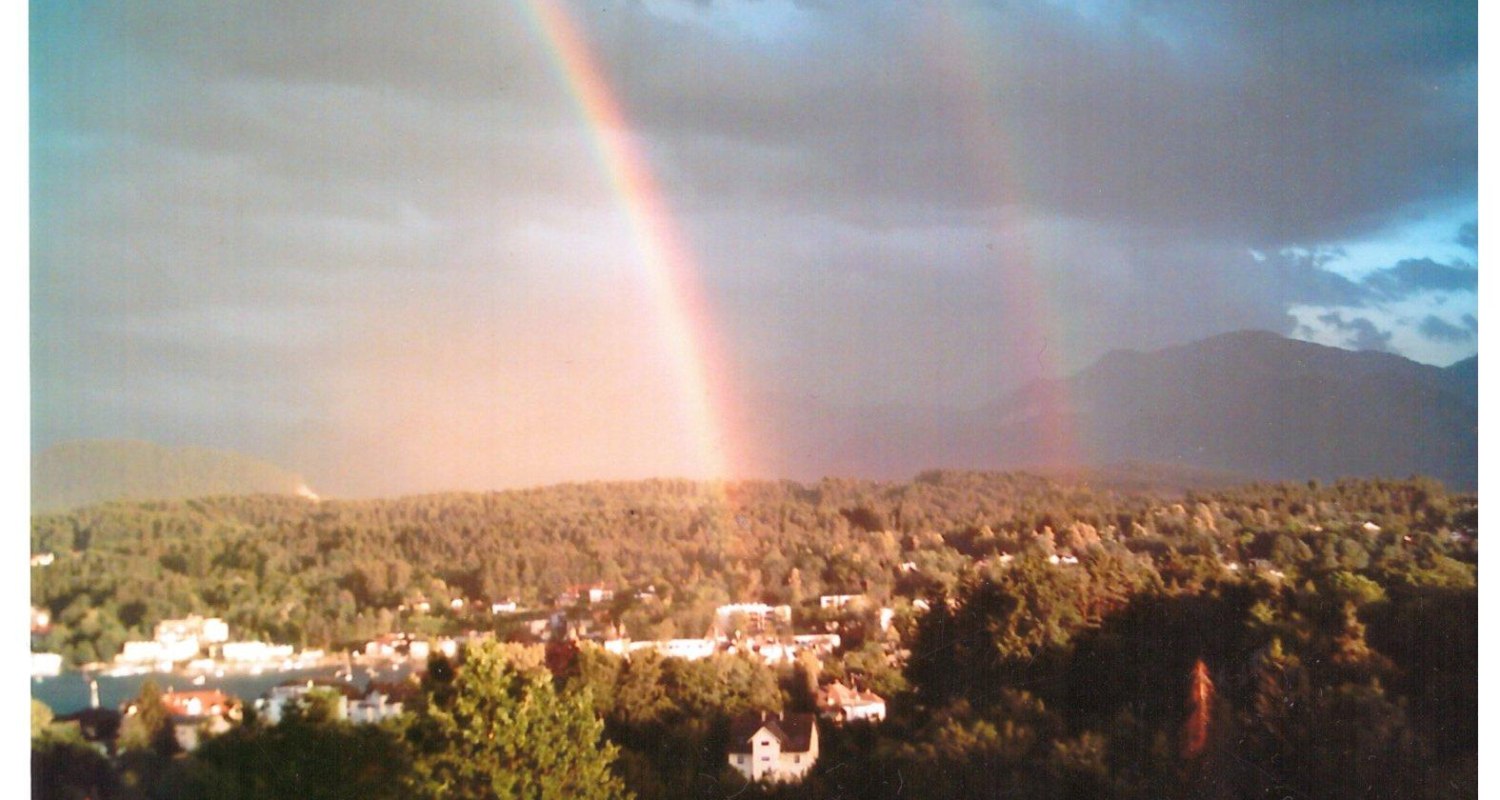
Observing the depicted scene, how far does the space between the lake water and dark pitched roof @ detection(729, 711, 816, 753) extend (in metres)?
2.22

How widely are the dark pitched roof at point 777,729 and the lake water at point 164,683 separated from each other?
2.22 m

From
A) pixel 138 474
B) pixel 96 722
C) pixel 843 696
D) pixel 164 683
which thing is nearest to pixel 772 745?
pixel 843 696

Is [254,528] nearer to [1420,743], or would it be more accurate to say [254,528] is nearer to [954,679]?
[954,679]

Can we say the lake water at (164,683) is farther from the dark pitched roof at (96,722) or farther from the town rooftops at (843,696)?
the town rooftops at (843,696)

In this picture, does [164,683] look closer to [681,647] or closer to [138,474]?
[138,474]

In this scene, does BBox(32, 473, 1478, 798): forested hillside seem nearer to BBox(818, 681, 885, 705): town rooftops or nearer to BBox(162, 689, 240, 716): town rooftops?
BBox(818, 681, 885, 705): town rooftops

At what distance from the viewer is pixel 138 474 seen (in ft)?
31.1

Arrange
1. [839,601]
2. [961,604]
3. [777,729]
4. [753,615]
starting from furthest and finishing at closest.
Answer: [839,601]
[753,615]
[961,604]
[777,729]

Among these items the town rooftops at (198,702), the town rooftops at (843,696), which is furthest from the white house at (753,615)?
the town rooftops at (198,702)

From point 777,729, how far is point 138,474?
5.21 meters

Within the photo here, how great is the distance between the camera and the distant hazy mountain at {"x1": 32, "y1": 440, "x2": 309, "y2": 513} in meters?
8.96

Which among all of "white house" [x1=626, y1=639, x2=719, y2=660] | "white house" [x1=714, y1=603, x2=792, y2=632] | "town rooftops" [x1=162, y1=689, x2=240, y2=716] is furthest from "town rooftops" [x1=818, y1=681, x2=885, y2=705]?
"town rooftops" [x1=162, y1=689, x2=240, y2=716]

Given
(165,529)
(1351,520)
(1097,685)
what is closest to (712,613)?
(1097,685)

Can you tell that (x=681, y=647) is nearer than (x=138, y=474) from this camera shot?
Yes
